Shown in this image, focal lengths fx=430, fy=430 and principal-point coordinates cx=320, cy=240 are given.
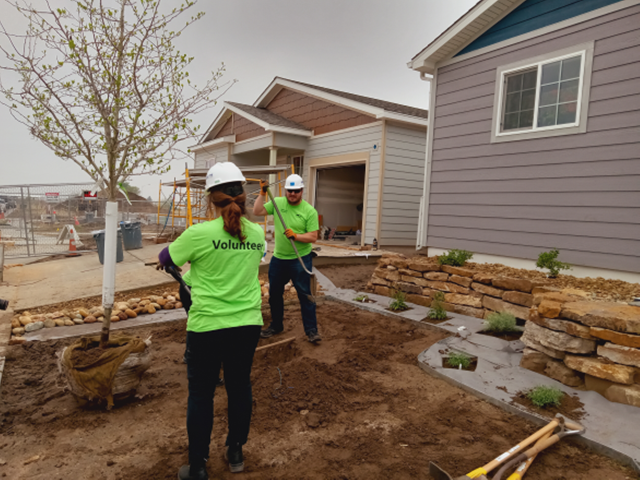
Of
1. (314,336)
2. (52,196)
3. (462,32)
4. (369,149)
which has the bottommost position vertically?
(314,336)

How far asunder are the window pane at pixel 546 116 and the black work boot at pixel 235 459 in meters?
6.14

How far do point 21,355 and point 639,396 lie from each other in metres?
5.58

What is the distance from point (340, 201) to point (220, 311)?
39.3 ft

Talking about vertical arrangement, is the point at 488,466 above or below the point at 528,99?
below

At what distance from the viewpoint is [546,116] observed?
6375 millimetres

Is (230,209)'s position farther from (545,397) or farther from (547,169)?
(547,169)

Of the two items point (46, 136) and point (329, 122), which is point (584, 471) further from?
point (329, 122)

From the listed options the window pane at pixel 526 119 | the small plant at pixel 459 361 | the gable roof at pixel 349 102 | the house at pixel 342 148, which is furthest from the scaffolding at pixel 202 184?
the small plant at pixel 459 361

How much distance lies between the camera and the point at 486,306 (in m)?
5.45

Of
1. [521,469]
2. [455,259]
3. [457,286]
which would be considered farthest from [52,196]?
[521,469]

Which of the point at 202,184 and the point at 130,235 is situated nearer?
the point at 130,235

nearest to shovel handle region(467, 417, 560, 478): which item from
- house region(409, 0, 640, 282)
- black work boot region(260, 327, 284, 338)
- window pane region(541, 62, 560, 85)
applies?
black work boot region(260, 327, 284, 338)

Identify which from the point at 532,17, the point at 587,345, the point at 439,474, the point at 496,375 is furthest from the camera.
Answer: the point at 532,17

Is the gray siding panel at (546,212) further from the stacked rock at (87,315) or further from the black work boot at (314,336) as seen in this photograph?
the stacked rock at (87,315)
